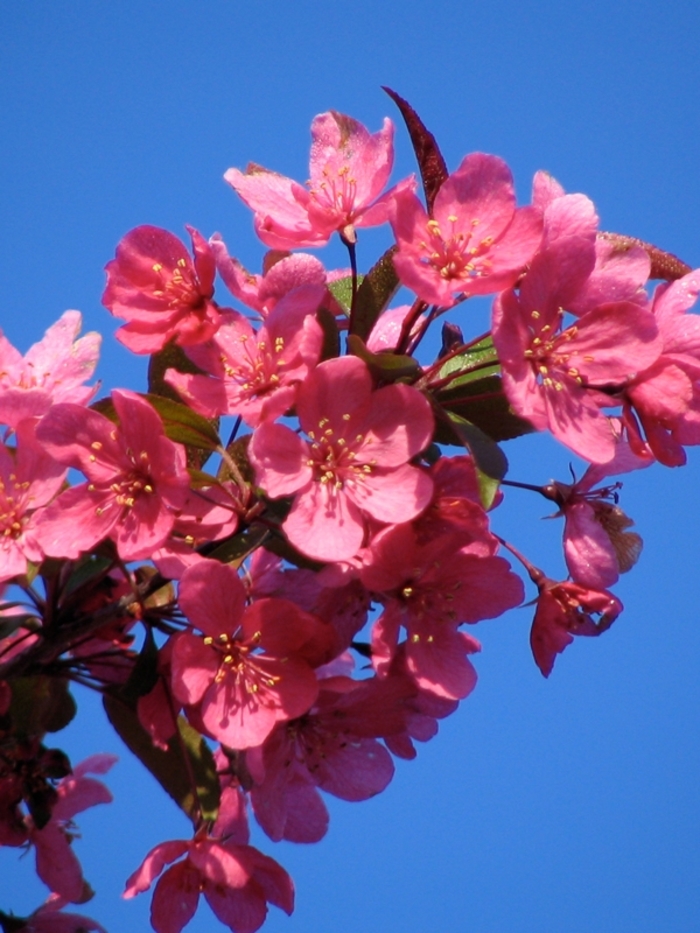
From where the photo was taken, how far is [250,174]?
1.51 metres

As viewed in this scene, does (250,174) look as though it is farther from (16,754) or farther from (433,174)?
(16,754)

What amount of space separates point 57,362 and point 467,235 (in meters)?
0.63

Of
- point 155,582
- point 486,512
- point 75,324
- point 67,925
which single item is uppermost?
point 75,324

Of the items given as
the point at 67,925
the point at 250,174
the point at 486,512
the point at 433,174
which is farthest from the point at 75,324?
the point at 67,925

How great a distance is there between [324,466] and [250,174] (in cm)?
48

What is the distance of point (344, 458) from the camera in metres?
1.29

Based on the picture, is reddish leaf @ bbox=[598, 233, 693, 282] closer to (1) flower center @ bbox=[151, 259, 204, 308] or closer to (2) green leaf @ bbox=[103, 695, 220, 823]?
(1) flower center @ bbox=[151, 259, 204, 308]

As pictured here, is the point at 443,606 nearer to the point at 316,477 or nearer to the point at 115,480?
the point at 316,477

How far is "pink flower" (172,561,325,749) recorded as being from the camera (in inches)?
48.6

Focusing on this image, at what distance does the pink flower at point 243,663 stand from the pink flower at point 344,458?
11 centimetres

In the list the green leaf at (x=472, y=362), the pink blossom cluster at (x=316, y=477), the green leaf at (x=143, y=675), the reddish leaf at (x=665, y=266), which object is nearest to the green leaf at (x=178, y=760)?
the pink blossom cluster at (x=316, y=477)

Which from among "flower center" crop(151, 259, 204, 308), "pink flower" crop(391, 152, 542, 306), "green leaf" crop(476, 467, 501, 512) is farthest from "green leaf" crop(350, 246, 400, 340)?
"green leaf" crop(476, 467, 501, 512)

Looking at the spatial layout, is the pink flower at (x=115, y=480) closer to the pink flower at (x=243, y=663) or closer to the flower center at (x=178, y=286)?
the pink flower at (x=243, y=663)

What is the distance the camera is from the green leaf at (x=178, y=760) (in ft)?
4.82
